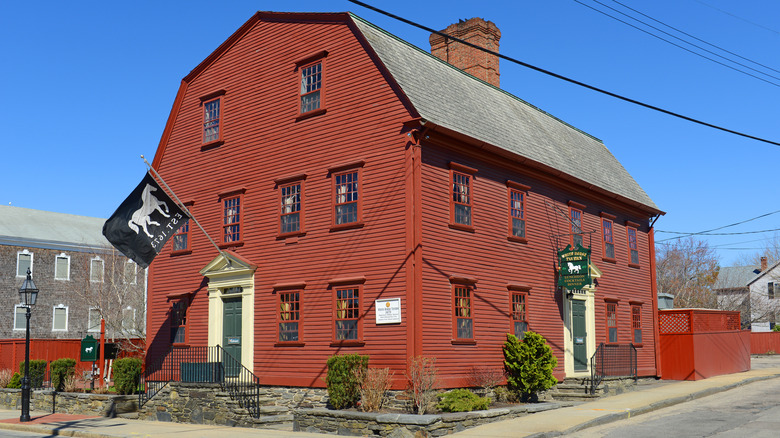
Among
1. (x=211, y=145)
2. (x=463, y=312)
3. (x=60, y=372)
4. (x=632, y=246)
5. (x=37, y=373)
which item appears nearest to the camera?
(x=463, y=312)

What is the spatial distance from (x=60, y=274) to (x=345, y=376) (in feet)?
115

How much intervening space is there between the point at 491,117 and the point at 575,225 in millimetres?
4866

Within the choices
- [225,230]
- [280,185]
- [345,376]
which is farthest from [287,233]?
[345,376]

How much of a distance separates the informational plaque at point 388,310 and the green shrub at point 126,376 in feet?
28.5

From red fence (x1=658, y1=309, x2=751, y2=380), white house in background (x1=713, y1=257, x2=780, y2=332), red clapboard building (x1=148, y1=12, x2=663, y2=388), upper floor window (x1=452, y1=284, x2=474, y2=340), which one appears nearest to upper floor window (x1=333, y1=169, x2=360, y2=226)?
red clapboard building (x1=148, y1=12, x2=663, y2=388)

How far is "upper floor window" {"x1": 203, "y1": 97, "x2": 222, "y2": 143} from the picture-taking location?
22719 mm

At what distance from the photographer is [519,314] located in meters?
20.1

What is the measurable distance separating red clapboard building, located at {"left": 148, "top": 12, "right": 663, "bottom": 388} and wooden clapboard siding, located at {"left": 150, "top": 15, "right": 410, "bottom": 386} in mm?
53

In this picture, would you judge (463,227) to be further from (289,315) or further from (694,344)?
(694,344)

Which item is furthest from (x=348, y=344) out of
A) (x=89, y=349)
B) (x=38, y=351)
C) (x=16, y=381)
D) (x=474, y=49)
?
(x=38, y=351)

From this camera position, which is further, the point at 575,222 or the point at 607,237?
the point at 607,237

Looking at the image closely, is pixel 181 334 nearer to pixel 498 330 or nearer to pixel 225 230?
pixel 225 230

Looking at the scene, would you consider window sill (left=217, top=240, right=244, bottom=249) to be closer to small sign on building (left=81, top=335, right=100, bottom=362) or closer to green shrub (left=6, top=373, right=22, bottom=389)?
small sign on building (left=81, top=335, right=100, bottom=362)

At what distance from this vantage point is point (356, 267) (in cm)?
1778
